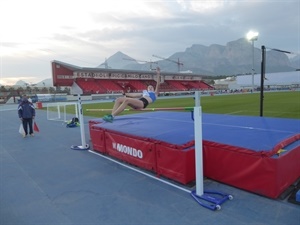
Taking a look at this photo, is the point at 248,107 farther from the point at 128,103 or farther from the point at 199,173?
the point at 199,173

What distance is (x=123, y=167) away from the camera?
17.0ft

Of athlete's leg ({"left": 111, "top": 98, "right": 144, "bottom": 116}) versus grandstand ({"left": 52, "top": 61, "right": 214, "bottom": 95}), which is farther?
grandstand ({"left": 52, "top": 61, "right": 214, "bottom": 95})

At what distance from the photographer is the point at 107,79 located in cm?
4422

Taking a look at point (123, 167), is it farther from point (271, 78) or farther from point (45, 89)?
point (271, 78)

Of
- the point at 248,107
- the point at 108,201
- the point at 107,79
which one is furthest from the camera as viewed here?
the point at 107,79

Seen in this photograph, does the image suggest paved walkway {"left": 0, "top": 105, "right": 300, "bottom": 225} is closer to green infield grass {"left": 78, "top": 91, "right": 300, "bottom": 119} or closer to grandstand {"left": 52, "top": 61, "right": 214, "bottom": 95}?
green infield grass {"left": 78, "top": 91, "right": 300, "bottom": 119}

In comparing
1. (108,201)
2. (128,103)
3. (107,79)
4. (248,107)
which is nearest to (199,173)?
(108,201)

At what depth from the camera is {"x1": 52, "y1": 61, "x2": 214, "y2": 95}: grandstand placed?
3759cm

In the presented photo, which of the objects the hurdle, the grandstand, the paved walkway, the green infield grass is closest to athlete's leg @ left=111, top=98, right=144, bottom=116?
the paved walkway

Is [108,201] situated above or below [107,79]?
below

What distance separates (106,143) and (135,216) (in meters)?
3.32

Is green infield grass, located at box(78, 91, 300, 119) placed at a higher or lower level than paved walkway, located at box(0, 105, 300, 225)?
higher

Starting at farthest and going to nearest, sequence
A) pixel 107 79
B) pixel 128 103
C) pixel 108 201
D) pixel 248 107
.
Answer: pixel 107 79, pixel 248 107, pixel 128 103, pixel 108 201

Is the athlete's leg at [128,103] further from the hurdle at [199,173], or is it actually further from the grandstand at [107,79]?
the grandstand at [107,79]
